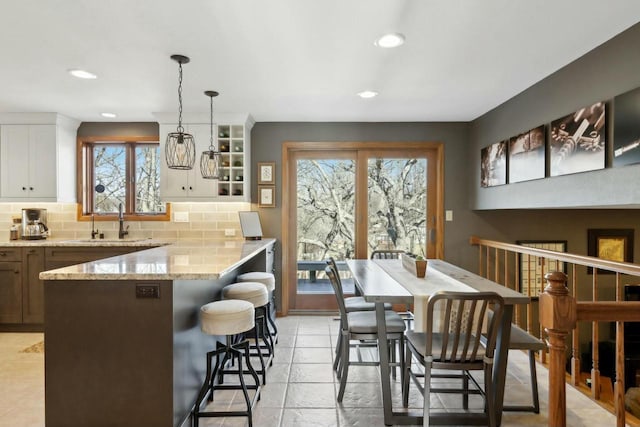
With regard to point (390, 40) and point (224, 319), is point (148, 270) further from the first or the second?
→ point (390, 40)

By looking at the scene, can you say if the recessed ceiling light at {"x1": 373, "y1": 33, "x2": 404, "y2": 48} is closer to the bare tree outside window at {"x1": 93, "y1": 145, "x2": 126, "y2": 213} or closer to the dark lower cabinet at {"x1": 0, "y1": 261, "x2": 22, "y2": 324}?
the bare tree outside window at {"x1": 93, "y1": 145, "x2": 126, "y2": 213}

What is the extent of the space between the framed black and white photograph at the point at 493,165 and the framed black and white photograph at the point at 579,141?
2.42 ft

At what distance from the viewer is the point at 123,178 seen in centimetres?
457

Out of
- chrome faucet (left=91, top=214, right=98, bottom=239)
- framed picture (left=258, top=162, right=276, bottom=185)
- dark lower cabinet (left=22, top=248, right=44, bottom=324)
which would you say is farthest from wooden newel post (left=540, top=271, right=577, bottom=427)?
chrome faucet (left=91, top=214, right=98, bottom=239)

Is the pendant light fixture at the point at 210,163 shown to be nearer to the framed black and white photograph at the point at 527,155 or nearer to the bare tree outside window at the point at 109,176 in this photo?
the bare tree outside window at the point at 109,176

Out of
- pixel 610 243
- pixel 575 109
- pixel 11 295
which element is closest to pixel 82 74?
pixel 11 295

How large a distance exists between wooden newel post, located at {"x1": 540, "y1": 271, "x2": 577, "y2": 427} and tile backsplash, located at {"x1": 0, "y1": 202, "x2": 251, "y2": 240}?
3713 millimetres

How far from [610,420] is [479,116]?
3159mm

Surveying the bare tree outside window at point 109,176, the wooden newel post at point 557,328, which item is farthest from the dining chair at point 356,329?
the bare tree outside window at point 109,176

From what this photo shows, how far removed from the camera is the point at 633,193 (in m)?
2.12

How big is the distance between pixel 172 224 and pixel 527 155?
13.1 feet

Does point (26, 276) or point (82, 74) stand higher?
point (82, 74)

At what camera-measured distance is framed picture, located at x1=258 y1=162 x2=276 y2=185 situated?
445 cm

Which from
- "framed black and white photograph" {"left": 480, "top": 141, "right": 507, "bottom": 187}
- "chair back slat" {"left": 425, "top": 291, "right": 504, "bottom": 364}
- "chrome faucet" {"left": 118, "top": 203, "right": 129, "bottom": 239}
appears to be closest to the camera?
"chair back slat" {"left": 425, "top": 291, "right": 504, "bottom": 364}
